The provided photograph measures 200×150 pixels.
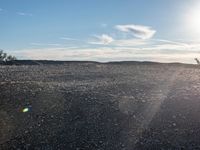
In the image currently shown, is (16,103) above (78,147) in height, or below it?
above

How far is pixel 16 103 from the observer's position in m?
10.9

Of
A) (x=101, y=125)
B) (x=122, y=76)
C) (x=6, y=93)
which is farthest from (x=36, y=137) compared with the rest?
(x=122, y=76)

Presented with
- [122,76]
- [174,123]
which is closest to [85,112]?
[174,123]

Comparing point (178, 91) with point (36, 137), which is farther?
point (178, 91)

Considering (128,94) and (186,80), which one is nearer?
(128,94)

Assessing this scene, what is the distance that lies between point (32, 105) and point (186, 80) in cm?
830

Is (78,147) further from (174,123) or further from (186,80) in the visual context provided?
(186,80)

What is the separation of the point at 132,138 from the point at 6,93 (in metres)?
4.02

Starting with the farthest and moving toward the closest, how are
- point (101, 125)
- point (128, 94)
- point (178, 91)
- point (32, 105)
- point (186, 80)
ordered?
point (186, 80), point (178, 91), point (128, 94), point (32, 105), point (101, 125)

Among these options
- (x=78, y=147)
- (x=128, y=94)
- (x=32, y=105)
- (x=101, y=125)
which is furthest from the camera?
(x=128, y=94)

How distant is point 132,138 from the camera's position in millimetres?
9664

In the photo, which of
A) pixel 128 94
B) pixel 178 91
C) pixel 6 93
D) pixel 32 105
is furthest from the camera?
pixel 178 91

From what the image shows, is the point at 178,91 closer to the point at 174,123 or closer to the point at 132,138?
the point at 174,123

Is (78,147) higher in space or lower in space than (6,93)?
lower
